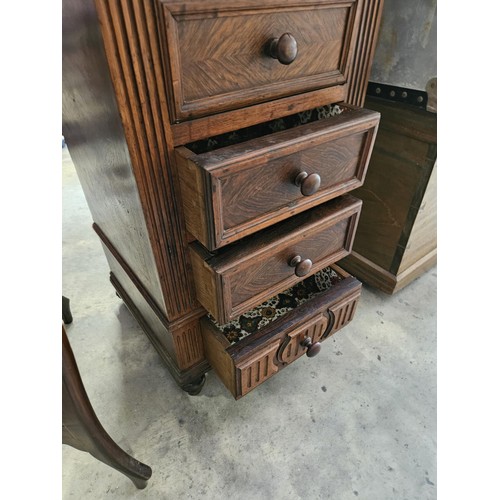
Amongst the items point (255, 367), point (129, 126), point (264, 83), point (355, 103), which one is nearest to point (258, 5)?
point (264, 83)

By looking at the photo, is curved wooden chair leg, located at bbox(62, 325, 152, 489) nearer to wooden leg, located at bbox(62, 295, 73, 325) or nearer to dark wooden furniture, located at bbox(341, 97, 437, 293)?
wooden leg, located at bbox(62, 295, 73, 325)

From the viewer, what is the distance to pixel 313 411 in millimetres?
846

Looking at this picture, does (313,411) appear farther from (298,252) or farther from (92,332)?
(92,332)

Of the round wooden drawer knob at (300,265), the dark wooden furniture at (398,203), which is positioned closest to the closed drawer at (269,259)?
the round wooden drawer knob at (300,265)

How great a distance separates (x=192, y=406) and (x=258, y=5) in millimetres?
816

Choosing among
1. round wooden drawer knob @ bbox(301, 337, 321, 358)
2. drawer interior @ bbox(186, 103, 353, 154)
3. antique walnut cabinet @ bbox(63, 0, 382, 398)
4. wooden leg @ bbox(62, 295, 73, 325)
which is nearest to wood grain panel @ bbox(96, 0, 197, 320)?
antique walnut cabinet @ bbox(63, 0, 382, 398)

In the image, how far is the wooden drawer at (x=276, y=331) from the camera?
66cm

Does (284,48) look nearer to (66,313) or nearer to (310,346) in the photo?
(310,346)

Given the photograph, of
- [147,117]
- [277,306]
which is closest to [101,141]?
[147,117]

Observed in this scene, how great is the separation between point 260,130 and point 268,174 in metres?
0.23

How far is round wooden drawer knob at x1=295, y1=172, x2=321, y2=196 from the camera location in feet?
1.75

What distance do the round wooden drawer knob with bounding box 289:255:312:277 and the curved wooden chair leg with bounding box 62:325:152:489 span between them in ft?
1.25

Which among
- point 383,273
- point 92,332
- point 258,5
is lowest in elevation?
point 92,332

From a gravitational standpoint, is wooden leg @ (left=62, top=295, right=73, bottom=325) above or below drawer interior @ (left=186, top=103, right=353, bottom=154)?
below
